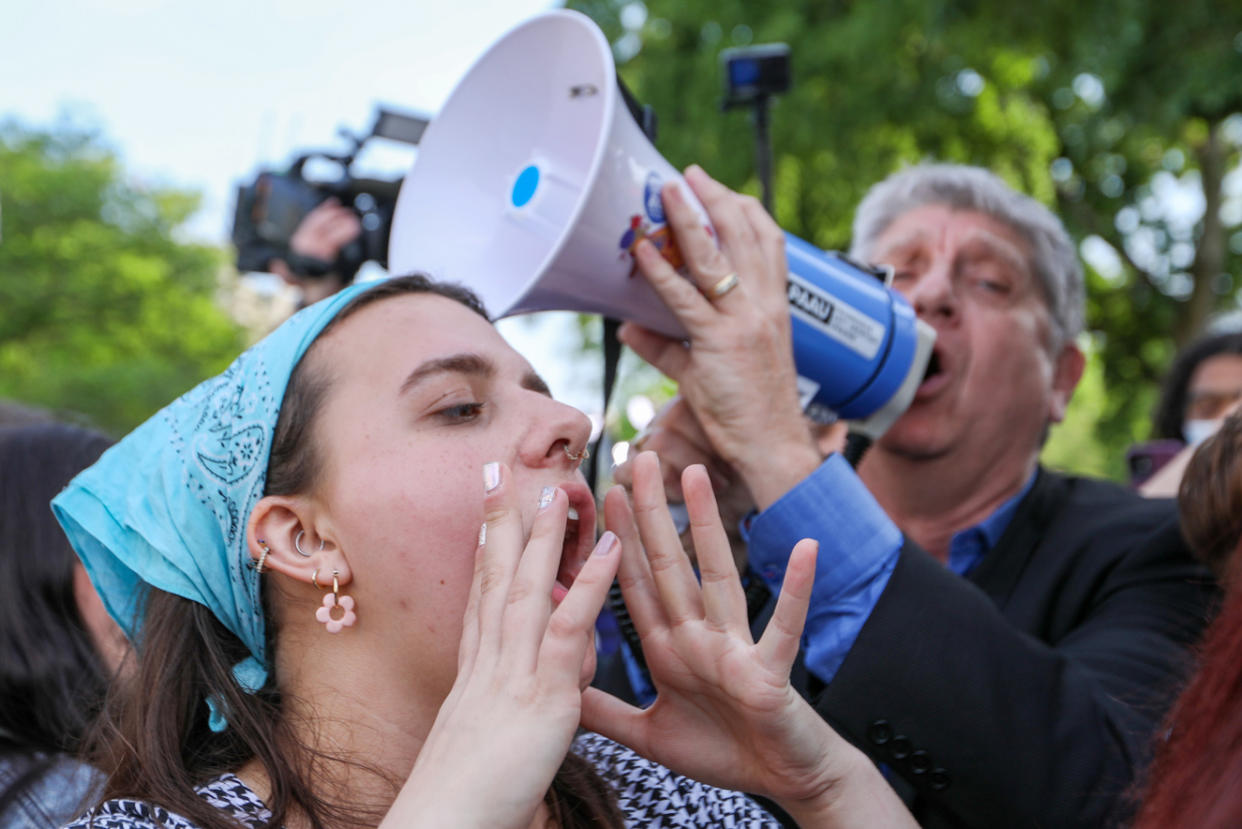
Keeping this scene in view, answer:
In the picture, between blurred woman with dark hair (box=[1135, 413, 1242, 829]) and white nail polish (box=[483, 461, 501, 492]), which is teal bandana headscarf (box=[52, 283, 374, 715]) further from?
blurred woman with dark hair (box=[1135, 413, 1242, 829])

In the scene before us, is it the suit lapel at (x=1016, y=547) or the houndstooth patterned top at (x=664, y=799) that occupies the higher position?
the suit lapel at (x=1016, y=547)

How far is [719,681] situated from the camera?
63.2 inches

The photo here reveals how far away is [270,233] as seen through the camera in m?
4.06

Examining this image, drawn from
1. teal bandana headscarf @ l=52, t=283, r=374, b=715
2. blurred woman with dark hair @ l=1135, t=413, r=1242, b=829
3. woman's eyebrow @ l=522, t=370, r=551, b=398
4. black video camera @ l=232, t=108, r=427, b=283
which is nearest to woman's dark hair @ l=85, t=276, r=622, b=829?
teal bandana headscarf @ l=52, t=283, r=374, b=715

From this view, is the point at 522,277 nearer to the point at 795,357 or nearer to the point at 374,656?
the point at 795,357

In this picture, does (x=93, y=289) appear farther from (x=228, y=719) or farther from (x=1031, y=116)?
(x=228, y=719)

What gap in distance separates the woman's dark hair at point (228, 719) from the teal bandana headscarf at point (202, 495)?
2 cm

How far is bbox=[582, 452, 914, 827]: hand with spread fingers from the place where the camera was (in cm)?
158

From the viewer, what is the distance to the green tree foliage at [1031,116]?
6.40m

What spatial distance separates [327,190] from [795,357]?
226cm

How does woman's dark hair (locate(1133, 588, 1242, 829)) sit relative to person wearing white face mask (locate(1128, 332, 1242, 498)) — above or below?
above

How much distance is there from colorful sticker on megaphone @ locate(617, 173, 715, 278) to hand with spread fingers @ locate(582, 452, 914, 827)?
46 cm

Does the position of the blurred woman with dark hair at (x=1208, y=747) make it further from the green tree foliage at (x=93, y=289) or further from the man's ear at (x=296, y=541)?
the green tree foliage at (x=93, y=289)

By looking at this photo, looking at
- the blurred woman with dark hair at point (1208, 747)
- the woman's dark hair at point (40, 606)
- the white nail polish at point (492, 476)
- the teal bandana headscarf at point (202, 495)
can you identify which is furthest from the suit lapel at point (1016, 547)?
the woman's dark hair at point (40, 606)
